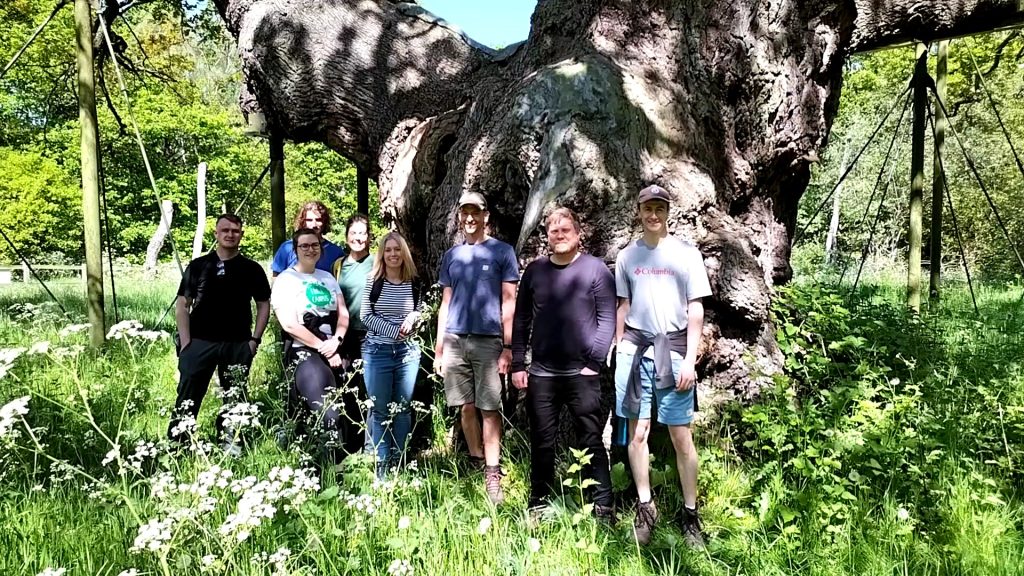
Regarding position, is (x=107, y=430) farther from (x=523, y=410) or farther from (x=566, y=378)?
(x=566, y=378)

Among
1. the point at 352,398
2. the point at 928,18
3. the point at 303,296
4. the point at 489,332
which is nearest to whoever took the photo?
the point at 489,332

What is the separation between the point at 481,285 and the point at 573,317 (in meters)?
0.66

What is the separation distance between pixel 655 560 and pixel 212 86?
40532 millimetres

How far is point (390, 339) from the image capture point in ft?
13.8

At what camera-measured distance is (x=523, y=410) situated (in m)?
4.31

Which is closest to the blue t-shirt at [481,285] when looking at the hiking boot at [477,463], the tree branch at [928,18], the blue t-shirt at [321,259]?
the hiking boot at [477,463]

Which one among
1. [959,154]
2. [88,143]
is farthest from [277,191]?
[959,154]

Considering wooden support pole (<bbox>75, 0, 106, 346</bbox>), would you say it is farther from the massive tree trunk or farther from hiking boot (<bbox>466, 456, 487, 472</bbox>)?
hiking boot (<bbox>466, 456, 487, 472</bbox>)

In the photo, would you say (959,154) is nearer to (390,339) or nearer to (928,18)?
(928,18)

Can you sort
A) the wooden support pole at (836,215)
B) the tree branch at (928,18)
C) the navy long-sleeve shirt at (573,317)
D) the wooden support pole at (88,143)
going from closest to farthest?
the navy long-sleeve shirt at (573,317) → the tree branch at (928,18) → the wooden support pole at (88,143) → the wooden support pole at (836,215)

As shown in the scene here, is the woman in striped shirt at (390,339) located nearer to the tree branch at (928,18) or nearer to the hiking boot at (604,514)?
the hiking boot at (604,514)

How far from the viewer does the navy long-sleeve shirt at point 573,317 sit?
134 inches

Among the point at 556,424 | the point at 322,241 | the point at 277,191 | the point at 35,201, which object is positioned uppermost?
the point at 35,201

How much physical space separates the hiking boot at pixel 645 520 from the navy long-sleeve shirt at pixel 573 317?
697mm
